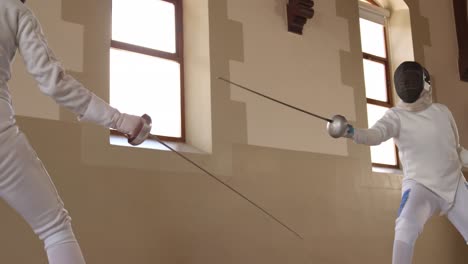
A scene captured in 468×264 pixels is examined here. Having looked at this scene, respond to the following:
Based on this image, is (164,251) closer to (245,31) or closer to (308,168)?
(308,168)

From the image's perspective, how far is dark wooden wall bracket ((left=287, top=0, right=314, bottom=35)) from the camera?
3.90 meters

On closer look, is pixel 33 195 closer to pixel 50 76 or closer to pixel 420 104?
pixel 50 76

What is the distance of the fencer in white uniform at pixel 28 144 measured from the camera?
1638 mm

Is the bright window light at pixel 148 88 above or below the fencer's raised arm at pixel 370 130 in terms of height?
above

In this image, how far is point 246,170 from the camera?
349 cm

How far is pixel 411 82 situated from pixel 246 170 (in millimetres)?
1078

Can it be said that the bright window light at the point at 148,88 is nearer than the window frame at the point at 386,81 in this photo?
Yes

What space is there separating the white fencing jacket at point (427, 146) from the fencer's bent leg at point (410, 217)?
43mm

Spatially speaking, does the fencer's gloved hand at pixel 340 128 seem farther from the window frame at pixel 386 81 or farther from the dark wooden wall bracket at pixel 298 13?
the window frame at pixel 386 81

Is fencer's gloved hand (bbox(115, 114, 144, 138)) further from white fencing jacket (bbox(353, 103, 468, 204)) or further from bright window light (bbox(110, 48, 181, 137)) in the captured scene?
bright window light (bbox(110, 48, 181, 137))

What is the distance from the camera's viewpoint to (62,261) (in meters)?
1.66

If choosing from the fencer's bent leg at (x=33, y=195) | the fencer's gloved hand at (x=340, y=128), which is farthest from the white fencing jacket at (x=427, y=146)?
the fencer's bent leg at (x=33, y=195)

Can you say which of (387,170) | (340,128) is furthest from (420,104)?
(387,170)

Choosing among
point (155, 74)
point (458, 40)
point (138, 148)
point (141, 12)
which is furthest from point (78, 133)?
point (458, 40)
